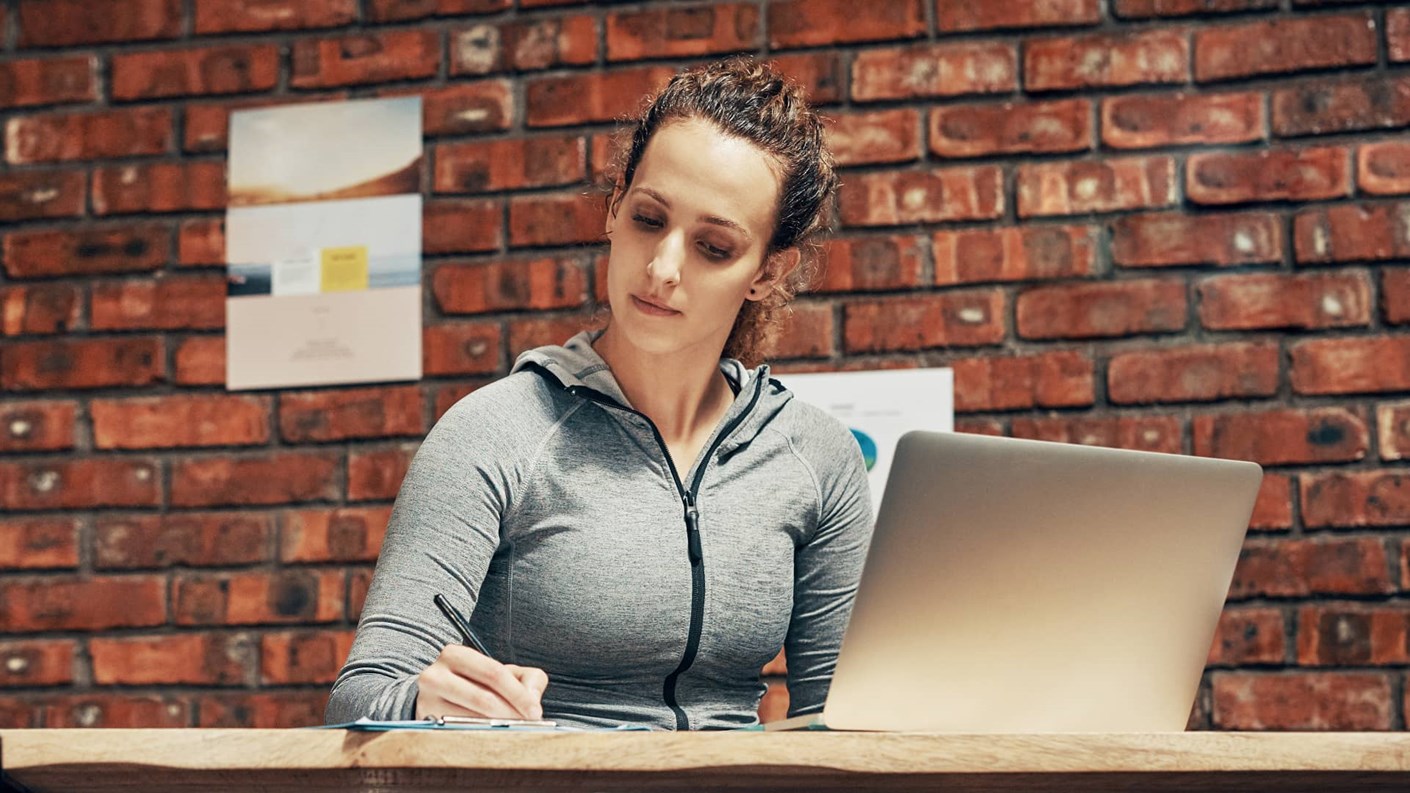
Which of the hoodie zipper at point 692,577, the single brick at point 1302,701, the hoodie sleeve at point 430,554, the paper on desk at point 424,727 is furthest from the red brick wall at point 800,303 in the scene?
the paper on desk at point 424,727

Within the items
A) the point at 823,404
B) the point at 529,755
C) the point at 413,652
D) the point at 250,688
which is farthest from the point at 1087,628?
the point at 250,688

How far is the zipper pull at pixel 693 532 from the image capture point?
4.60 ft

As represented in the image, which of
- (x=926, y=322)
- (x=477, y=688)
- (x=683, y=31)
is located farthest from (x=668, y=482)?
(x=683, y=31)

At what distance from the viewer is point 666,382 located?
1.52m

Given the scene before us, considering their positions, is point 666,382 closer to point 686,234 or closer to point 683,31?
point 686,234

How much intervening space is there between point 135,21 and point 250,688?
1.07m

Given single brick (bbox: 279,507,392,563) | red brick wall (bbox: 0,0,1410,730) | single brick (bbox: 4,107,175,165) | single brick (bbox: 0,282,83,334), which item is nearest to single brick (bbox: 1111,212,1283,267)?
red brick wall (bbox: 0,0,1410,730)

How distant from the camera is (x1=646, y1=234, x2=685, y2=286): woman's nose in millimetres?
1394

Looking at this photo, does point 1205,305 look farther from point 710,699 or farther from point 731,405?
point 710,699

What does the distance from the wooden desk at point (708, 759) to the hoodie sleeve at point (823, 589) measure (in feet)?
2.31

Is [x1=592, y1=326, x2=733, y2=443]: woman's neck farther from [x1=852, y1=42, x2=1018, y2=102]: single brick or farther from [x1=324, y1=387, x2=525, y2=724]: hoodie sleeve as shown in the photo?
[x1=852, y1=42, x2=1018, y2=102]: single brick

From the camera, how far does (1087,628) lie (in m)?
0.99

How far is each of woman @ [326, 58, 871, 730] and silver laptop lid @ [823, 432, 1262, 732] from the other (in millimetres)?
433

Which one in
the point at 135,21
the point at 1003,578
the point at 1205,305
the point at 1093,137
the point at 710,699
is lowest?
the point at 710,699
